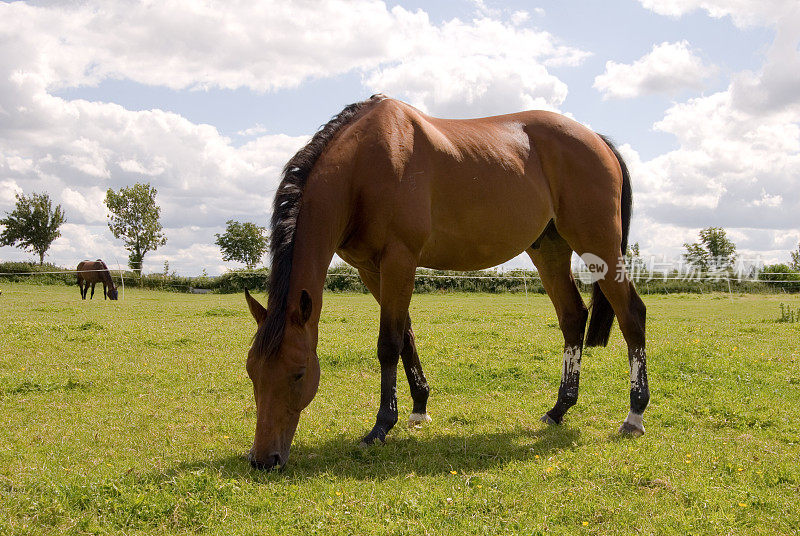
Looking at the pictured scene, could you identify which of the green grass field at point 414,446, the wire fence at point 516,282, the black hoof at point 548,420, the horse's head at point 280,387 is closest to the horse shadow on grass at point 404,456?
the green grass field at point 414,446

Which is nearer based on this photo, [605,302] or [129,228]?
[605,302]

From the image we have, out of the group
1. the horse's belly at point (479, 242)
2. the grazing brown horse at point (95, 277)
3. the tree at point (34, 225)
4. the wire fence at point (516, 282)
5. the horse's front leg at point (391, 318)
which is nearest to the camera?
the horse's front leg at point (391, 318)

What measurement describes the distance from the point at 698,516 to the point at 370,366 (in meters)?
5.52

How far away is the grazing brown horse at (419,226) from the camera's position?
4.20 m

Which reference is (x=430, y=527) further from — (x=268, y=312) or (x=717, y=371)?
(x=717, y=371)

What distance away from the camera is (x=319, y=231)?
14.8 ft

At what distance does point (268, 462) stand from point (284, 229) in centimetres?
170

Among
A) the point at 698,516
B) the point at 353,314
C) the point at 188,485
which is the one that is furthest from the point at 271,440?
the point at 353,314

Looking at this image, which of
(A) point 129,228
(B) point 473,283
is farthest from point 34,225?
(B) point 473,283

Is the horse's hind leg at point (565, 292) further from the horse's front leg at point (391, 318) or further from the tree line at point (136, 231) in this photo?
the tree line at point (136, 231)

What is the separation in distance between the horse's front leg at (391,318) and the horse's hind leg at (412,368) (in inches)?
19.4

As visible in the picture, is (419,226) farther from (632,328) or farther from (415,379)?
(632,328)

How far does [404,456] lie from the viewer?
470 cm

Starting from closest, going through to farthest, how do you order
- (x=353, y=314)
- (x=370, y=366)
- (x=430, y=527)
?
(x=430, y=527), (x=370, y=366), (x=353, y=314)
